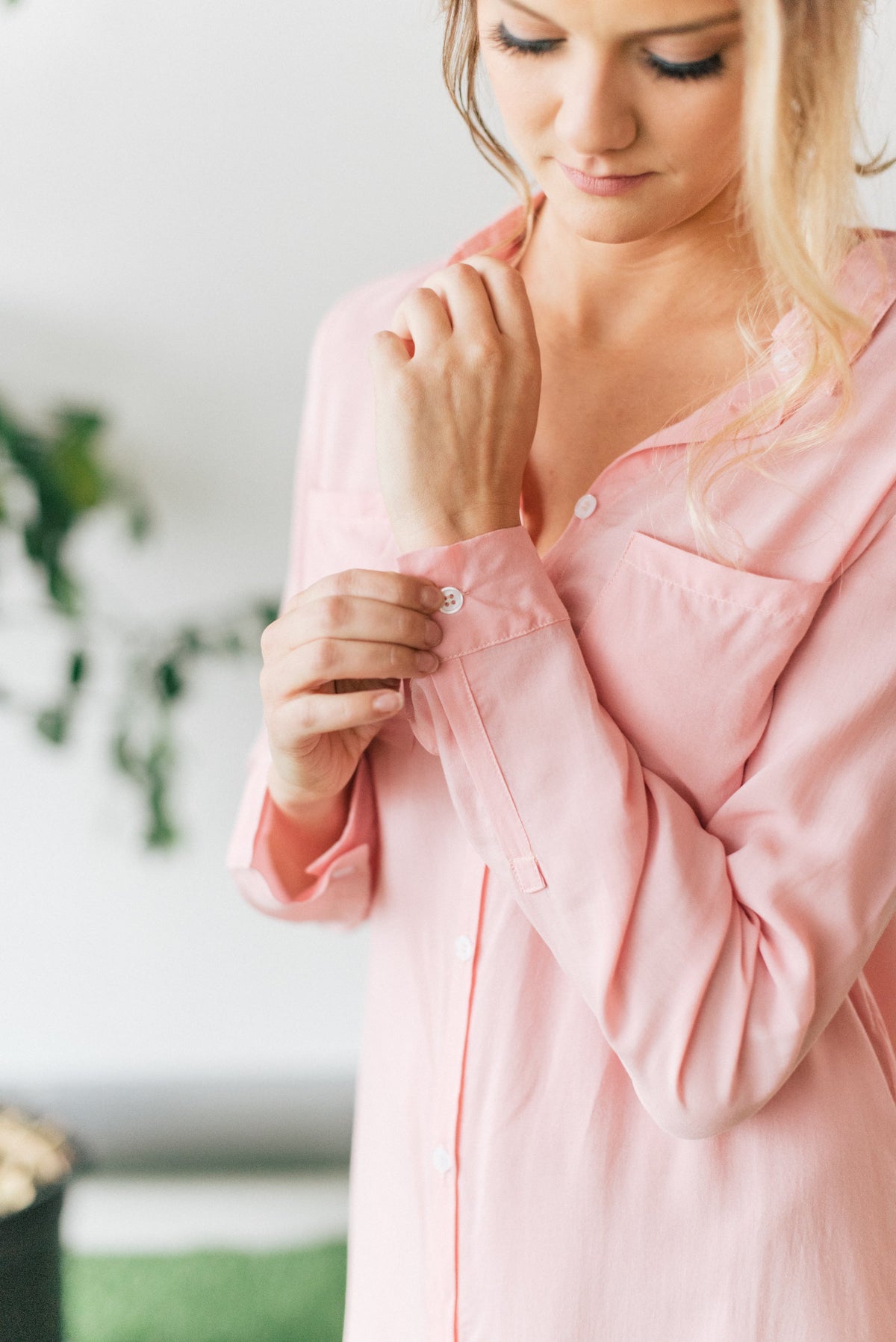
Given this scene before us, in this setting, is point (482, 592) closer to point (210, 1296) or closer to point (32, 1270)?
point (32, 1270)

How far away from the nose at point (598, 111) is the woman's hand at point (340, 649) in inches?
11.6

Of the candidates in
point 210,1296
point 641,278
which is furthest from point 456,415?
point 210,1296

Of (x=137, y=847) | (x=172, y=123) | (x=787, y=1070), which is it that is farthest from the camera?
(x=137, y=847)

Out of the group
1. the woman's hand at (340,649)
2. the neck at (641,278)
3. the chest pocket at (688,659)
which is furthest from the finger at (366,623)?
the neck at (641,278)

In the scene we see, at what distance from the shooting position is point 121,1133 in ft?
6.44

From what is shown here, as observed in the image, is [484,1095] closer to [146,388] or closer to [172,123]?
[146,388]

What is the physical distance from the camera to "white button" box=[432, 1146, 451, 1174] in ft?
2.90

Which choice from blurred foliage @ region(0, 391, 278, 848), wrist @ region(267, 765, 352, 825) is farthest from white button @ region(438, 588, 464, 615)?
blurred foliage @ region(0, 391, 278, 848)

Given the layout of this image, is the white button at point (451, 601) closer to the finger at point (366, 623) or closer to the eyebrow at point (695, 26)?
the finger at point (366, 623)

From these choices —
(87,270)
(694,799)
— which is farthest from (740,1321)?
(87,270)

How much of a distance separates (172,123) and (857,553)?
1086 mm

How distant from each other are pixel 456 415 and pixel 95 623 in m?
1.03

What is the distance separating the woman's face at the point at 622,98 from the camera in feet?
2.43

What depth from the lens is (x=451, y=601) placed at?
2.57ft
